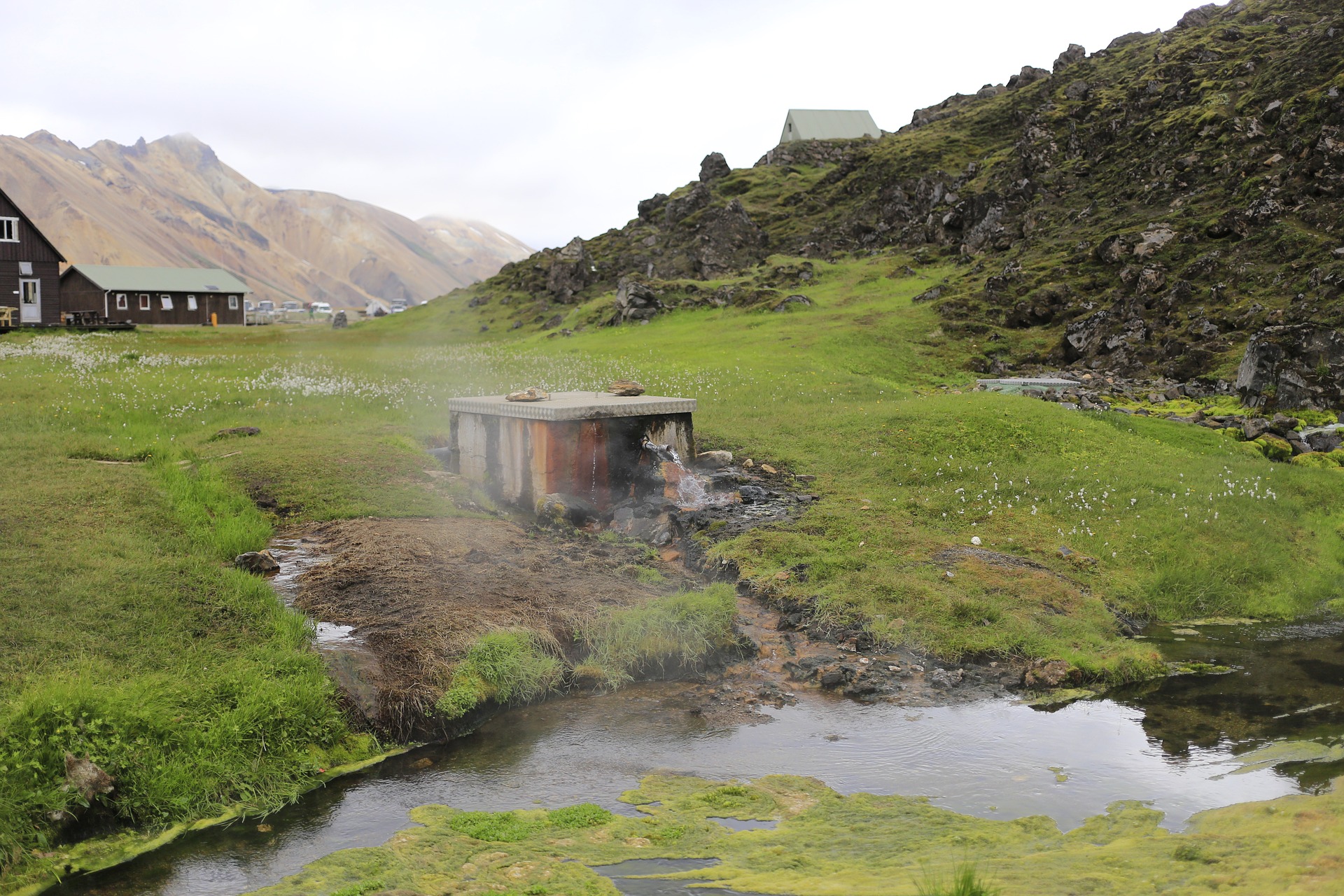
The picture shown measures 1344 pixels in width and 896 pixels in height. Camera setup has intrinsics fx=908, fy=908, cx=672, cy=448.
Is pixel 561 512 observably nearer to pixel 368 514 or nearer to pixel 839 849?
pixel 368 514

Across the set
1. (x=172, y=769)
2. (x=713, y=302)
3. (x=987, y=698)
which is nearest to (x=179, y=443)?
(x=172, y=769)

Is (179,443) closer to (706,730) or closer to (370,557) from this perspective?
(370,557)

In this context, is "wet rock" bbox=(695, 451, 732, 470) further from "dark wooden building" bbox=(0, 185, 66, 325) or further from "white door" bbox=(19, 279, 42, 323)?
"white door" bbox=(19, 279, 42, 323)

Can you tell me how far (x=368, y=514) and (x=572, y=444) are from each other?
3.84 m

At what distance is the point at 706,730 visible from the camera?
9.72 metres

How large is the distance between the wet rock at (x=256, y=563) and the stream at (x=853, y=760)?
5001 millimetres

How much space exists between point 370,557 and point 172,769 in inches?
224

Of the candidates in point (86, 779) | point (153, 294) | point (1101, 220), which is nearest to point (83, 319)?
point (153, 294)

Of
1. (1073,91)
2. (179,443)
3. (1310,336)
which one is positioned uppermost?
(1073,91)

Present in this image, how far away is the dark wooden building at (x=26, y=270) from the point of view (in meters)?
57.5

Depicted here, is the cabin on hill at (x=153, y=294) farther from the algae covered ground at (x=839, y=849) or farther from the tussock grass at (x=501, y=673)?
the algae covered ground at (x=839, y=849)

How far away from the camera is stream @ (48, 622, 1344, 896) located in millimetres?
7469

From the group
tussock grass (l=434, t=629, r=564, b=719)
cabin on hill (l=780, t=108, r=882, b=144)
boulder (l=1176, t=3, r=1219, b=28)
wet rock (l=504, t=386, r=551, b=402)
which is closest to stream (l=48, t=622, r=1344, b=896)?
tussock grass (l=434, t=629, r=564, b=719)

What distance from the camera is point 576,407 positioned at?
16.7 meters
